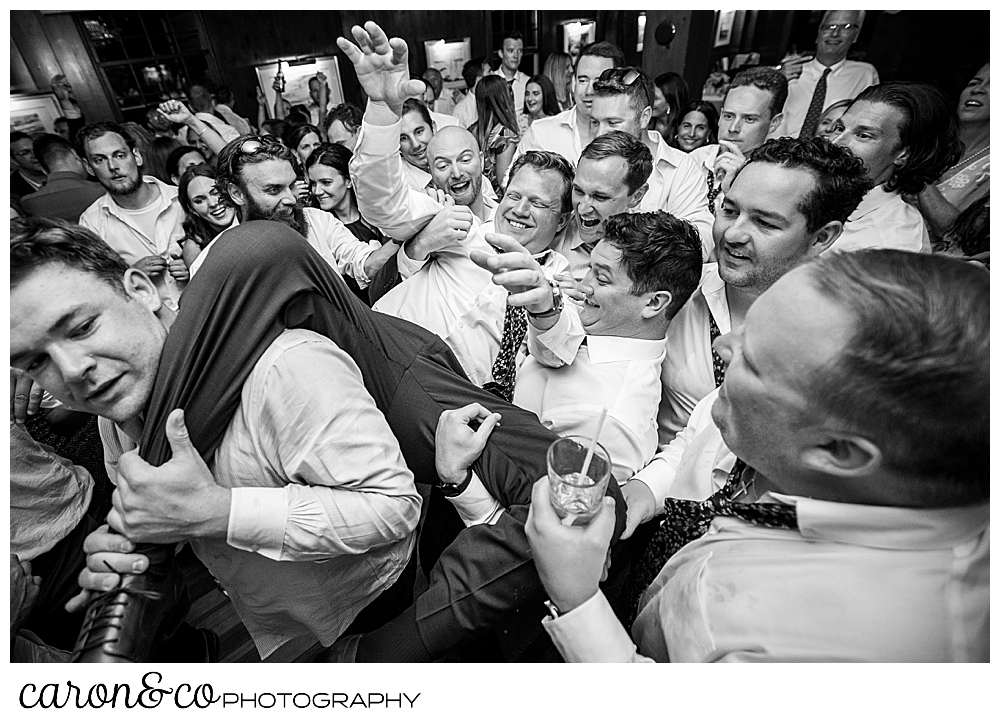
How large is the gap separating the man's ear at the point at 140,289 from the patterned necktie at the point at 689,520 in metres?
1.00

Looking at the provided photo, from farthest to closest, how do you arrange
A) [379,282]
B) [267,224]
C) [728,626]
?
1. [379,282]
2. [267,224]
3. [728,626]

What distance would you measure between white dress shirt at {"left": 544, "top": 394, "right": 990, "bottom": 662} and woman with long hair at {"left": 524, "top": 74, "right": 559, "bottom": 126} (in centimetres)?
323

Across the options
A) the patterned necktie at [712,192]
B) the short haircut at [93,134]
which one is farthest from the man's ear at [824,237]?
the short haircut at [93,134]

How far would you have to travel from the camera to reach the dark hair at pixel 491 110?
2.76 meters

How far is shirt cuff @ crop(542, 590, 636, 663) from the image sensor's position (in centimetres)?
71

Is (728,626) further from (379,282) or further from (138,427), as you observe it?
(379,282)

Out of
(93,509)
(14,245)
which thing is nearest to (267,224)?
(14,245)

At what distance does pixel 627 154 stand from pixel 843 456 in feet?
4.32

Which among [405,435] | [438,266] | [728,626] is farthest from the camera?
[438,266]

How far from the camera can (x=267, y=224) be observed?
772 millimetres

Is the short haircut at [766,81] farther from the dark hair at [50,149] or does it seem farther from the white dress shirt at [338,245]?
the dark hair at [50,149]
